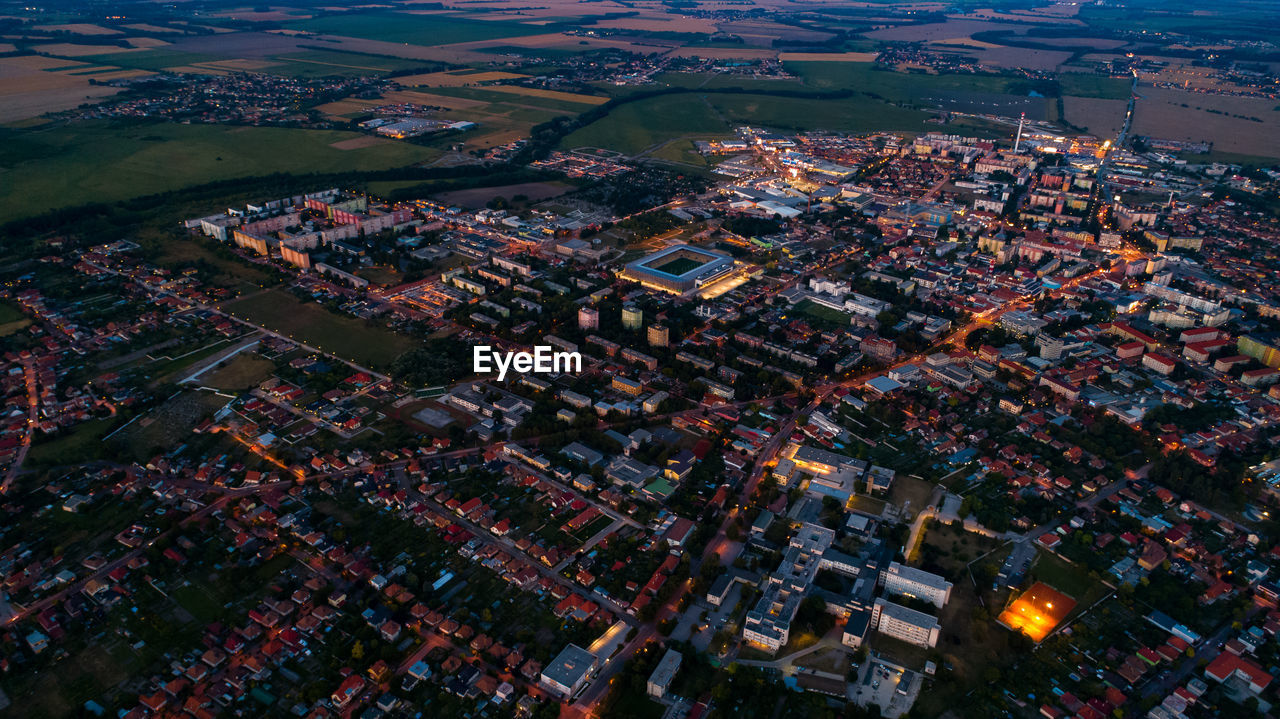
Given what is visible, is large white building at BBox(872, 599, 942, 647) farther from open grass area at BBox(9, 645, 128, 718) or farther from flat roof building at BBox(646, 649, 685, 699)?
open grass area at BBox(9, 645, 128, 718)

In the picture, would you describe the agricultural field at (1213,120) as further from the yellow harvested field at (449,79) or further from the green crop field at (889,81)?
the yellow harvested field at (449,79)

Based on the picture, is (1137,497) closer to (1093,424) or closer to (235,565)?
(1093,424)

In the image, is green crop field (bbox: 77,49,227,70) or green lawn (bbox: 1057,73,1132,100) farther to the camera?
green crop field (bbox: 77,49,227,70)

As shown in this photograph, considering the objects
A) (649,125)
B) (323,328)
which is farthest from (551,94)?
(323,328)

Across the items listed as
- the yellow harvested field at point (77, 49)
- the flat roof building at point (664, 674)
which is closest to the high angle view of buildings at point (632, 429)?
the flat roof building at point (664, 674)

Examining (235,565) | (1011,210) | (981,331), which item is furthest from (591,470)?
(1011,210)

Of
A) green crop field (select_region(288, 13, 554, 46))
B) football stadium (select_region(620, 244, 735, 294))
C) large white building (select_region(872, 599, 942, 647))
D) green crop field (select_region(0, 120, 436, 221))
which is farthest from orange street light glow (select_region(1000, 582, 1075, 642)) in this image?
green crop field (select_region(288, 13, 554, 46))
